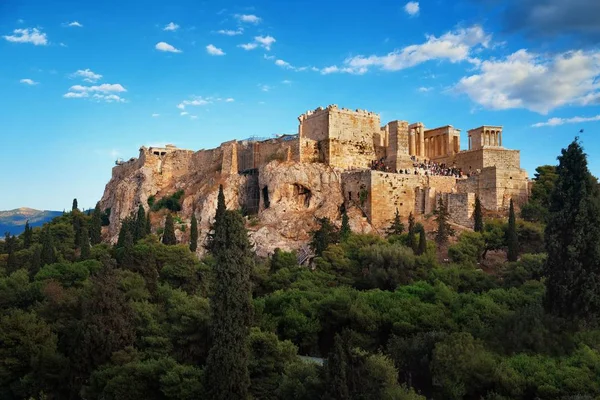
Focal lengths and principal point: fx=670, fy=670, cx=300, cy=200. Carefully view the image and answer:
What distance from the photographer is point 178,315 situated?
88.0 feet

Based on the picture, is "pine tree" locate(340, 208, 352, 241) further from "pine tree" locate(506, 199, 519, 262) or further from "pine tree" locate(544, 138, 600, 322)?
"pine tree" locate(544, 138, 600, 322)

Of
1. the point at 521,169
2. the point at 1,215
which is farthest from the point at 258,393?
the point at 1,215

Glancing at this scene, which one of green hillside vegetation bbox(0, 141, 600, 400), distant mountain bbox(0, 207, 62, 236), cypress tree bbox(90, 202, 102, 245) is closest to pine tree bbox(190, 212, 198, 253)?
green hillside vegetation bbox(0, 141, 600, 400)

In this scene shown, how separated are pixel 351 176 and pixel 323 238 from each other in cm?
885

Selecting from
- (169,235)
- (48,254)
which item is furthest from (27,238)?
(169,235)

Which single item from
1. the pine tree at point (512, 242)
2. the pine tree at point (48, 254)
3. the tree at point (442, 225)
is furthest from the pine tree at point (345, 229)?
the pine tree at point (48, 254)

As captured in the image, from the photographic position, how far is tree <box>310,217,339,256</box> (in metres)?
38.1

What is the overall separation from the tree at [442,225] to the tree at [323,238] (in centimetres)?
598

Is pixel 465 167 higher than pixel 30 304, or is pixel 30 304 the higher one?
pixel 465 167

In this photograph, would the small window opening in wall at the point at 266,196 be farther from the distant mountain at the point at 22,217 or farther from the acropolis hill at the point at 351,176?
the distant mountain at the point at 22,217

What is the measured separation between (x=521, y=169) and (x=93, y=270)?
2837 centimetres

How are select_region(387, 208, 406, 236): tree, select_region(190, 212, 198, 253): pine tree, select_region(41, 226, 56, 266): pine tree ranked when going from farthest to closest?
select_region(190, 212, 198, 253): pine tree < select_region(41, 226, 56, 266): pine tree < select_region(387, 208, 406, 236): tree

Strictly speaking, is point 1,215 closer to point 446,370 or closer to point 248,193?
point 248,193

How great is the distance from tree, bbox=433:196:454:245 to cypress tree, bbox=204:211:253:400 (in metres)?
18.6
